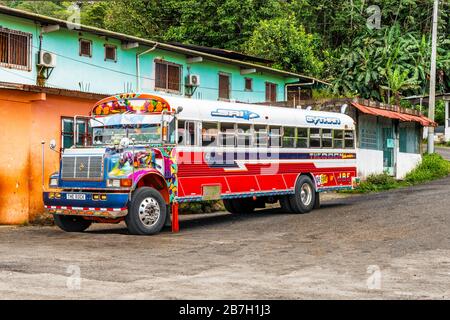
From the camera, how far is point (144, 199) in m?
14.0

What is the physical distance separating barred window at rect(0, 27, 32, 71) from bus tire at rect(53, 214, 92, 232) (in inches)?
295

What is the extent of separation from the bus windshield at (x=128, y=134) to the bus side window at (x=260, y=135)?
11.3 feet

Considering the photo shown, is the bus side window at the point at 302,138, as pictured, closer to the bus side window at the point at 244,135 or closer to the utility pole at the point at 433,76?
the bus side window at the point at 244,135

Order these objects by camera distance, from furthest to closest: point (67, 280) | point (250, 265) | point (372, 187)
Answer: point (372, 187)
point (250, 265)
point (67, 280)

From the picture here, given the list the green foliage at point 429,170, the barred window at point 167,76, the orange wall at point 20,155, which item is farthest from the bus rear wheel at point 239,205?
the green foliage at point 429,170

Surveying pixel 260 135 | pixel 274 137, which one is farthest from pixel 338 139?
pixel 260 135

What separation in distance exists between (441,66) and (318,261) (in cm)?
4078

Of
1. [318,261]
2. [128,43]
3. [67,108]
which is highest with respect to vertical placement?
[128,43]

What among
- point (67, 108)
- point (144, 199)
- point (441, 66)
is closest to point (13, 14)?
point (67, 108)

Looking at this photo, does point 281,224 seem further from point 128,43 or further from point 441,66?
point 441,66

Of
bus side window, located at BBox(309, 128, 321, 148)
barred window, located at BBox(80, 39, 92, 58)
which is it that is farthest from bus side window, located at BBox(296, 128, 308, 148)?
barred window, located at BBox(80, 39, 92, 58)

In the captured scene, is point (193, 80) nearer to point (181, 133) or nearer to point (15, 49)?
point (15, 49)

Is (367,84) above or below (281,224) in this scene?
above

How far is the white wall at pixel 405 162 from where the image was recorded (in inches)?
1219
